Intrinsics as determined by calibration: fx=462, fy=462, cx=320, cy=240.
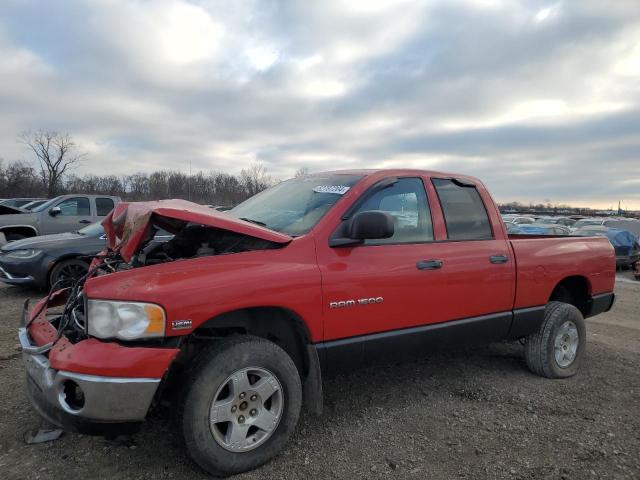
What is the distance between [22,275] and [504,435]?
7160 mm

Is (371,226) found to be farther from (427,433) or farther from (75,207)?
(75,207)

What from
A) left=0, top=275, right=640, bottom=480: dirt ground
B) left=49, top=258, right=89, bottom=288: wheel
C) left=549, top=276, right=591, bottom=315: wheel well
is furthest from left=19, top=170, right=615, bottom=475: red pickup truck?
left=49, top=258, right=89, bottom=288: wheel

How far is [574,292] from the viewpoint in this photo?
496 cm

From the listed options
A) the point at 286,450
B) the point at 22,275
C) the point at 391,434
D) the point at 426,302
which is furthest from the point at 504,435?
the point at 22,275

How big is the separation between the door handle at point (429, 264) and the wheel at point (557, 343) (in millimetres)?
1597

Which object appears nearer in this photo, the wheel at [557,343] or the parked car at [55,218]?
the wheel at [557,343]

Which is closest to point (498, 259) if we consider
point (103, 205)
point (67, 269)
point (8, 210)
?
point (67, 269)

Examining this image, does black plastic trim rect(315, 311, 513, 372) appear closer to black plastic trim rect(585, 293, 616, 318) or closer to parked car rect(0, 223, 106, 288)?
black plastic trim rect(585, 293, 616, 318)

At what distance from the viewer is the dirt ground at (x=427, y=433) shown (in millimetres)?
2814

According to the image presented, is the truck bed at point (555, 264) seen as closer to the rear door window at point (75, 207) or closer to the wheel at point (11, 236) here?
the rear door window at point (75, 207)

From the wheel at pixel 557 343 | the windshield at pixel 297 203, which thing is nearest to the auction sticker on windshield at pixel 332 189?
the windshield at pixel 297 203

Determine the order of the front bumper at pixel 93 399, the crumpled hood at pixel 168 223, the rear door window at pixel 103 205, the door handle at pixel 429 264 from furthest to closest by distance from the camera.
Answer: the rear door window at pixel 103 205 < the door handle at pixel 429 264 < the crumpled hood at pixel 168 223 < the front bumper at pixel 93 399

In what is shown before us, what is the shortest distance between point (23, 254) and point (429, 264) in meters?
6.69

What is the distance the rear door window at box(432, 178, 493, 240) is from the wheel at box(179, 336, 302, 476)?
5.93 feet
